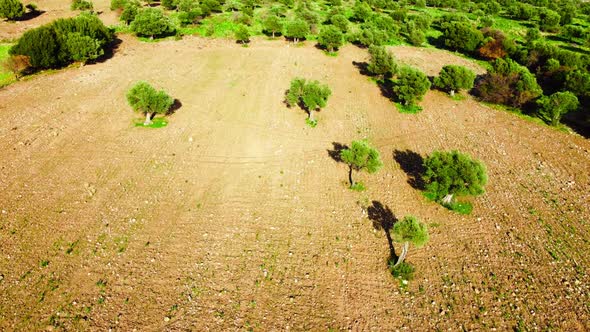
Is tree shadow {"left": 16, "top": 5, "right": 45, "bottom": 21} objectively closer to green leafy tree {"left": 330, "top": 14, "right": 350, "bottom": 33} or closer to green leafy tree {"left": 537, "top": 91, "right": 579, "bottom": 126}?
green leafy tree {"left": 330, "top": 14, "right": 350, "bottom": 33}

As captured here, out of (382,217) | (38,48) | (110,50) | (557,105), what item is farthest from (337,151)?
(110,50)

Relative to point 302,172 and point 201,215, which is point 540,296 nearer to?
point 302,172

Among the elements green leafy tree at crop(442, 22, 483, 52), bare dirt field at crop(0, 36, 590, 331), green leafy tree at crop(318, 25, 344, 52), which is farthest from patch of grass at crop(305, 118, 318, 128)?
green leafy tree at crop(442, 22, 483, 52)

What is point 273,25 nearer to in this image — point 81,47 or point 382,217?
point 81,47

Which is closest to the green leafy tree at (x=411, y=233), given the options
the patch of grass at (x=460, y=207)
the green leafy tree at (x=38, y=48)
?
the patch of grass at (x=460, y=207)

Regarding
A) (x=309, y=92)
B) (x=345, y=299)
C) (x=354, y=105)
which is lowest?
(x=345, y=299)

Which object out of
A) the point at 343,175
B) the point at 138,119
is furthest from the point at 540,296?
the point at 138,119
